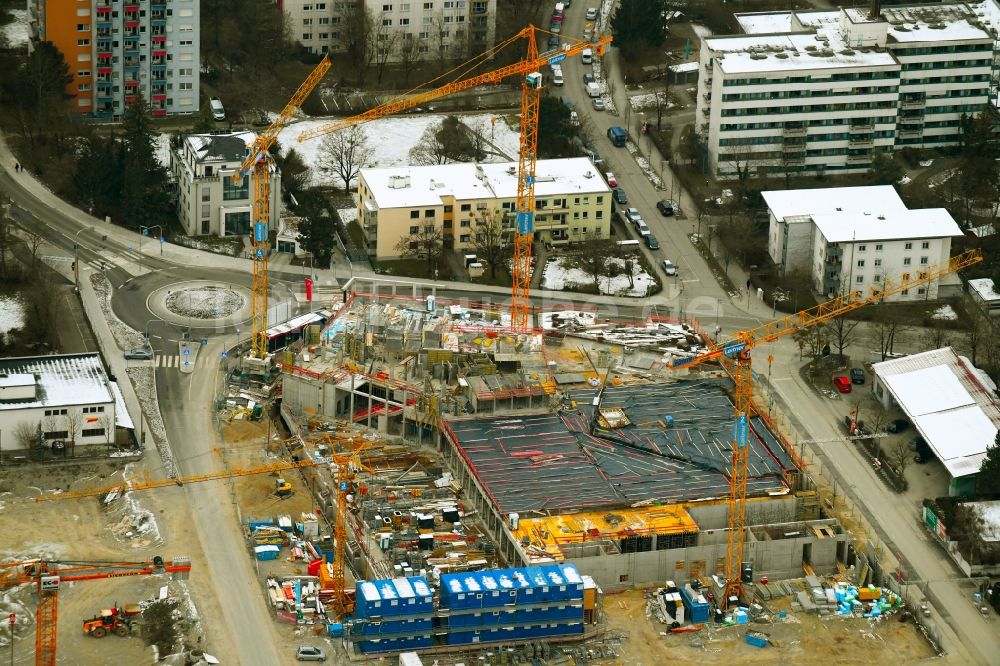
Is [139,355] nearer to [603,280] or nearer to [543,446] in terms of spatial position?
[543,446]

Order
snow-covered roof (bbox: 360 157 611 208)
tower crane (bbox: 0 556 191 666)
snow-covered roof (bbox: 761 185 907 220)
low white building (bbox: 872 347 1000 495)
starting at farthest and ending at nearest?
snow-covered roof (bbox: 360 157 611 208)
snow-covered roof (bbox: 761 185 907 220)
low white building (bbox: 872 347 1000 495)
tower crane (bbox: 0 556 191 666)

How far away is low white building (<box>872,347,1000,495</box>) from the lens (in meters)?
160

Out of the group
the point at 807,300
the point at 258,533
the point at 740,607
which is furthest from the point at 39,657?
the point at 807,300

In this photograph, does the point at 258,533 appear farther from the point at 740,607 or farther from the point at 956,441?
the point at 956,441

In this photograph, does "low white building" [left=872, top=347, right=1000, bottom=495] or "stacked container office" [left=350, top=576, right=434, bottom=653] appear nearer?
"stacked container office" [left=350, top=576, right=434, bottom=653]

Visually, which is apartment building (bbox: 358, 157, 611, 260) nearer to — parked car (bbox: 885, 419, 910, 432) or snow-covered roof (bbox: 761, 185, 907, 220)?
snow-covered roof (bbox: 761, 185, 907, 220)

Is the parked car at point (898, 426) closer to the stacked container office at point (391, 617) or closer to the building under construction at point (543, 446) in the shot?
the building under construction at point (543, 446)

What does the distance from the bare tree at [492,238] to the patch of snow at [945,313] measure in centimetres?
3381

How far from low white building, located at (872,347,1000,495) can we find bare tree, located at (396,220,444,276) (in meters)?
37.1

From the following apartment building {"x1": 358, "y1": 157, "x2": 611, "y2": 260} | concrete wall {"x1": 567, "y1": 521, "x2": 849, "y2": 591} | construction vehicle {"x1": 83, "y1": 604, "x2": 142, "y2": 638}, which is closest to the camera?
construction vehicle {"x1": 83, "y1": 604, "x2": 142, "y2": 638}

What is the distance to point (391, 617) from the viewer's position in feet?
455

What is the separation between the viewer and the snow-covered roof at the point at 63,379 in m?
160

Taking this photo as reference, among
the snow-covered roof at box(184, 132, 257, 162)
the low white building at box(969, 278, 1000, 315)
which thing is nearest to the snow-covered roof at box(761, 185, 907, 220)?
the low white building at box(969, 278, 1000, 315)

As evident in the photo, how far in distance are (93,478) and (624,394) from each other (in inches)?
1443
